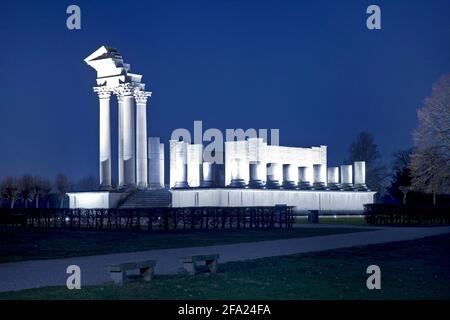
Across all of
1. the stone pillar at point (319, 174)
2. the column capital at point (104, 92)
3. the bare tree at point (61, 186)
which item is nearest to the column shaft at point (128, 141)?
the column capital at point (104, 92)

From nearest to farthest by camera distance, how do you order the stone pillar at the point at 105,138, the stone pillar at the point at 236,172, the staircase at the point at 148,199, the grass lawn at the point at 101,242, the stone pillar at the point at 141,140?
the grass lawn at the point at 101,242 → the staircase at the point at 148,199 → the stone pillar at the point at 236,172 → the stone pillar at the point at 105,138 → the stone pillar at the point at 141,140

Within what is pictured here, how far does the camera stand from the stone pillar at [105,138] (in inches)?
2657

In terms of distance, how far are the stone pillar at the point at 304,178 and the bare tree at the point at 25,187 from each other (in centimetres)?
3315

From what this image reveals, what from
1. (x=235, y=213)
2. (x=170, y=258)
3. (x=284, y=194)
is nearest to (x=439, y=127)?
(x=235, y=213)

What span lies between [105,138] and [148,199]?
6795 millimetres

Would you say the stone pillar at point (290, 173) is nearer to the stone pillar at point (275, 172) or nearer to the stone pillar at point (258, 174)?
the stone pillar at point (275, 172)

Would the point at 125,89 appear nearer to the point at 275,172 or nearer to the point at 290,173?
the point at 275,172

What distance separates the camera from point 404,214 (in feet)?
186

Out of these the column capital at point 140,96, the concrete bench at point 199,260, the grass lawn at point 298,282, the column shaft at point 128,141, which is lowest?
the grass lawn at point 298,282

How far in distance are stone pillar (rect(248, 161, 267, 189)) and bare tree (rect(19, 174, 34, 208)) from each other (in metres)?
32.8

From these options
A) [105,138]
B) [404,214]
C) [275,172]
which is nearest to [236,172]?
[275,172]

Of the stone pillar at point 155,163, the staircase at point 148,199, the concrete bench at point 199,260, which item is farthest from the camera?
the stone pillar at point 155,163

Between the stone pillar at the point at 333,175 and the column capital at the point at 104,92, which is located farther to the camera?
the stone pillar at the point at 333,175
